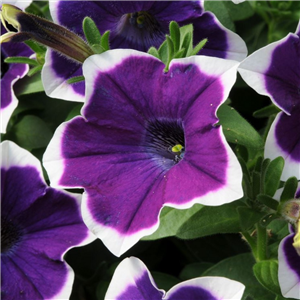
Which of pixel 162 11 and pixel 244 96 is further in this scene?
pixel 244 96

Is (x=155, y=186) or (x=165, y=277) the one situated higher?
(x=155, y=186)

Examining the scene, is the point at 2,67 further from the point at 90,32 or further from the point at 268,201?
the point at 268,201

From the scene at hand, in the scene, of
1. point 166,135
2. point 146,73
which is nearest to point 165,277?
point 166,135

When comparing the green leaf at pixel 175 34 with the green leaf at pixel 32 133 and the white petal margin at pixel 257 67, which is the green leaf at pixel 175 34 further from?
the green leaf at pixel 32 133

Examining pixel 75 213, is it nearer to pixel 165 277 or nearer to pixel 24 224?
pixel 24 224

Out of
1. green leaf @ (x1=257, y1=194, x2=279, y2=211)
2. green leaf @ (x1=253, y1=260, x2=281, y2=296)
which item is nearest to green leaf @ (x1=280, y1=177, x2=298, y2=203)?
green leaf @ (x1=257, y1=194, x2=279, y2=211)

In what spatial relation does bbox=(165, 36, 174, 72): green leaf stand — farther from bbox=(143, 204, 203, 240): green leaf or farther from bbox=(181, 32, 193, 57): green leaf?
bbox=(143, 204, 203, 240): green leaf
